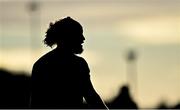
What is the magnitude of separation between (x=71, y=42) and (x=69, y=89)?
564 millimetres

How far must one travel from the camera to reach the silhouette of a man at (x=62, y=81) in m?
11.0

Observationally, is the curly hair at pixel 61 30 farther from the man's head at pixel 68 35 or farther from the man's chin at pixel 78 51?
the man's chin at pixel 78 51

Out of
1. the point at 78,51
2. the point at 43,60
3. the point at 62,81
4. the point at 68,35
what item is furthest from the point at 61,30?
the point at 62,81

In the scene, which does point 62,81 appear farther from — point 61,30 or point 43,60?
point 61,30

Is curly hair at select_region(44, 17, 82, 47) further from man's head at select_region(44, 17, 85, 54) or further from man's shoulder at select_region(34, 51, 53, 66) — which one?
man's shoulder at select_region(34, 51, 53, 66)

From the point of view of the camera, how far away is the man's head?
11.3 meters

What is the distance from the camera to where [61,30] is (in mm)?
11422

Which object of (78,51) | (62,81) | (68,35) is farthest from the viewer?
(68,35)

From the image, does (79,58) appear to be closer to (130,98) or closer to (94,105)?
(94,105)

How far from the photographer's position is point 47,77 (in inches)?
438

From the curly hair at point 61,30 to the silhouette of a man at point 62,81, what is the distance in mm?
183

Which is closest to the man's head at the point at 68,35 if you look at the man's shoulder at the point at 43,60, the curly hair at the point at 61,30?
the curly hair at the point at 61,30

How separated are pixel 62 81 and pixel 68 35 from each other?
554 millimetres

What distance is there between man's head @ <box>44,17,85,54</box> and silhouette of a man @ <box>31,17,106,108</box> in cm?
2
